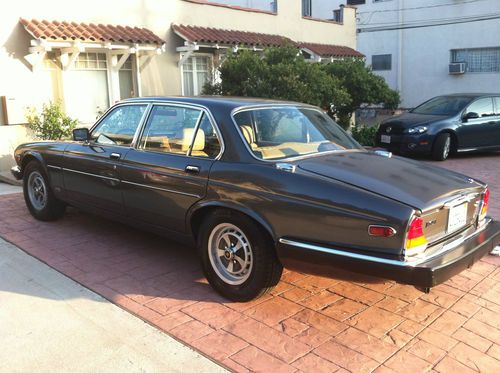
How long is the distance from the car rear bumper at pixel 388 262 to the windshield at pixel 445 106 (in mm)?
8761

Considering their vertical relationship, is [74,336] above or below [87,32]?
below

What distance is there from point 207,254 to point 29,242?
92.2 inches

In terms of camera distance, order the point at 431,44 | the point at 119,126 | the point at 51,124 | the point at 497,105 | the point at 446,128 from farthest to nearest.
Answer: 1. the point at 431,44
2. the point at 497,105
3. the point at 446,128
4. the point at 51,124
5. the point at 119,126

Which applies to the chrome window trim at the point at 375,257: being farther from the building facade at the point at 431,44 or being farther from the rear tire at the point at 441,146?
the building facade at the point at 431,44

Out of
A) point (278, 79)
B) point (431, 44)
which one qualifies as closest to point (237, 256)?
point (278, 79)

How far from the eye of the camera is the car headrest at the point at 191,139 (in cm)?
428

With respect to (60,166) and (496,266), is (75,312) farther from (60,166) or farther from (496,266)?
(496,266)

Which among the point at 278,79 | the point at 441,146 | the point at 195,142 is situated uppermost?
the point at 278,79

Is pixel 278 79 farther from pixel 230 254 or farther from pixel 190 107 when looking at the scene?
pixel 230 254

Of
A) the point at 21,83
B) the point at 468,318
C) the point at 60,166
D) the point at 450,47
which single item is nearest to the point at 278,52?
the point at 21,83

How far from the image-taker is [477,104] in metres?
12.0

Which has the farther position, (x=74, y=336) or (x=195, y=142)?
(x=195, y=142)

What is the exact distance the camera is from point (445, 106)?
12109 mm

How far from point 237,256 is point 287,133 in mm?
1157
